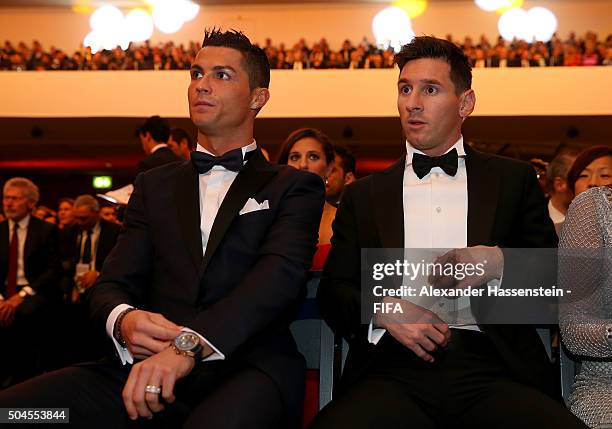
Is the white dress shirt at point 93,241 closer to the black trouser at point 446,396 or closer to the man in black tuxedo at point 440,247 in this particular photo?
the man in black tuxedo at point 440,247

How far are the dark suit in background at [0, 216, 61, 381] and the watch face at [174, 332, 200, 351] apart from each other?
4600 mm

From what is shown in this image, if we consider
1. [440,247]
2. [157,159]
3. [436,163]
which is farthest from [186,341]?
[157,159]

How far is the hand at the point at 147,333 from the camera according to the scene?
6.81ft

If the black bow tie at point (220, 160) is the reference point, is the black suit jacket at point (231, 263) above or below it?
below

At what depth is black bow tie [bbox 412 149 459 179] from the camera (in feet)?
8.06

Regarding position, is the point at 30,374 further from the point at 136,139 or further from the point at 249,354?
the point at 136,139

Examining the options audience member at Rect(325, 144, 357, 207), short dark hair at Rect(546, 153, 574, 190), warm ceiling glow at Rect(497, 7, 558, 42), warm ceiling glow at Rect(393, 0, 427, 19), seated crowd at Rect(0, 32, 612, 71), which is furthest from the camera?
warm ceiling glow at Rect(393, 0, 427, 19)

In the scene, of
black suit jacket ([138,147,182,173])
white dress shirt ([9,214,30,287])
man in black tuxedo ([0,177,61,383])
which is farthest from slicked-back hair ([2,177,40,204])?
black suit jacket ([138,147,182,173])

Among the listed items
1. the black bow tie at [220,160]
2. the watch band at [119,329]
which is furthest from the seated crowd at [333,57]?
the watch band at [119,329]

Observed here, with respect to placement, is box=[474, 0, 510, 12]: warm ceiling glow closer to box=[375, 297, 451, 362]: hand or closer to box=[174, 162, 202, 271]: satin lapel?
box=[174, 162, 202, 271]: satin lapel

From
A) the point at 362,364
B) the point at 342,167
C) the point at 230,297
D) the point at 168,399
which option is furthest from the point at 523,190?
the point at 342,167

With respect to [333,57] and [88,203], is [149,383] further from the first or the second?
[333,57]

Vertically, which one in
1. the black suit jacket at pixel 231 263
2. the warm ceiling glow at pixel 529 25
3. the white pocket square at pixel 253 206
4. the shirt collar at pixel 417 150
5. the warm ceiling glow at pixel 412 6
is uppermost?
the warm ceiling glow at pixel 412 6

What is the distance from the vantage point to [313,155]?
3.97 metres
